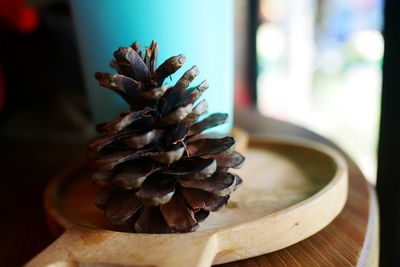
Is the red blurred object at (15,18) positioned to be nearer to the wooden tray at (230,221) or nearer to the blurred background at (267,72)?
the blurred background at (267,72)

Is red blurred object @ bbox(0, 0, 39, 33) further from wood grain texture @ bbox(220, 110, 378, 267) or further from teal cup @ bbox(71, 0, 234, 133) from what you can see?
wood grain texture @ bbox(220, 110, 378, 267)

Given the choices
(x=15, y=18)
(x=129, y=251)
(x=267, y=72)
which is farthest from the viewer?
(x=267, y=72)

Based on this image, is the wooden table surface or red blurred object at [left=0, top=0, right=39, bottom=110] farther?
red blurred object at [left=0, top=0, right=39, bottom=110]

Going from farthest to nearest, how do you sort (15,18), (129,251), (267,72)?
1. (267,72)
2. (15,18)
3. (129,251)

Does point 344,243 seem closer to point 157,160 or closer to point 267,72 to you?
point 157,160

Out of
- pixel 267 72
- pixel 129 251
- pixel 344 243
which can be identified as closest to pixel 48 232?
pixel 129 251

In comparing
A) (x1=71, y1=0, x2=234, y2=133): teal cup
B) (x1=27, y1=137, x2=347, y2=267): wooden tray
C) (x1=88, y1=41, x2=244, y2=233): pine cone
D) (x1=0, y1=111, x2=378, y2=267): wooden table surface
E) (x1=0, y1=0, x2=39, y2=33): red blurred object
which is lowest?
(x1=0, y1=111, x2=378, y2=267): wooden table surface

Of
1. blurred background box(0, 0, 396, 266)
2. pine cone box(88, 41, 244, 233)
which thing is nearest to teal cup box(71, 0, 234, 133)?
pine cone box(88, 41, 244, 233)
